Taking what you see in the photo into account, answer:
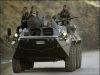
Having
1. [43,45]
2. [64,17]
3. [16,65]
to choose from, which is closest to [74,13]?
[64,17]

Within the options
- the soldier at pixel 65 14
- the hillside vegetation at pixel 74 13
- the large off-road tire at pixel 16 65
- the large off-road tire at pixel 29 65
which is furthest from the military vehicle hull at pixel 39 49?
the soldier at pixel 65 14

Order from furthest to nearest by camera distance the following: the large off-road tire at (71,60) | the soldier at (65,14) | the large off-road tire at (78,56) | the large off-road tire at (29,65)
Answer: the large off-road tire at (78,56)
the large off-road tire at (29,65)
the large off-road tire at (71,60)
the soldier at (65,14)

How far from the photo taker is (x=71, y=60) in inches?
497

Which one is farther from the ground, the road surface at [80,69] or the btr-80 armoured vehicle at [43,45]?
the btr-80 armoured vehicle at [43,45]

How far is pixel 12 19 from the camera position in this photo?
11453mm

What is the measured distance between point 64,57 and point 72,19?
94cm

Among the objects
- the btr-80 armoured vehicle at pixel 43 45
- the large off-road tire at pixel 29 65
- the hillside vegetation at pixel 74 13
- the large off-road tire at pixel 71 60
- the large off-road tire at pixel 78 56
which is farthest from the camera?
the large off-road tire at pixel 78 56

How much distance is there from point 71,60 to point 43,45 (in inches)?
43.7

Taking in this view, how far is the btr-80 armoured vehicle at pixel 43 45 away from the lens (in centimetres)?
1173

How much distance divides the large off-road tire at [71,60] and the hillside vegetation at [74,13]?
0.49 m

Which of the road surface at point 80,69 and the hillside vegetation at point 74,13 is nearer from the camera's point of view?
the hillside vegetation at point 74,13

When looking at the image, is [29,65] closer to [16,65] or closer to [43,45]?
[16,65]

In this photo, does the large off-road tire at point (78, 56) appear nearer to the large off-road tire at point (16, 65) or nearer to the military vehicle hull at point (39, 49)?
the military vehicle hull at point (39, 49)

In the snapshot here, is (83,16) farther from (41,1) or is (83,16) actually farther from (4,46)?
(4,46)
